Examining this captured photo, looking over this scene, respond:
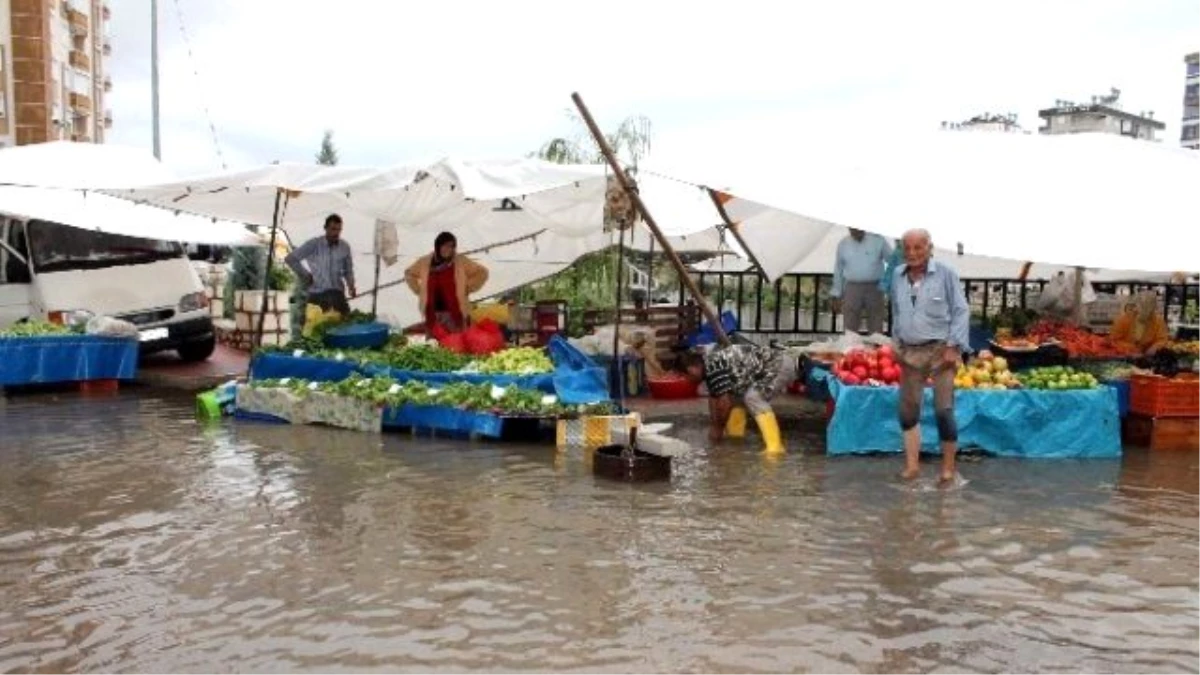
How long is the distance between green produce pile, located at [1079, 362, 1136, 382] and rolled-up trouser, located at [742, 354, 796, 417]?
3183mm

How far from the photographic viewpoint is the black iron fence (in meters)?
15.6

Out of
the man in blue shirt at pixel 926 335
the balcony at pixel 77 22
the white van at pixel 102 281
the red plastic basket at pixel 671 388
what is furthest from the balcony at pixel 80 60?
the man in blue shirt at pixel 926 335

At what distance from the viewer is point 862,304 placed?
12.8 metres

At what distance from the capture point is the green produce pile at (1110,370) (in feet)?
33.8

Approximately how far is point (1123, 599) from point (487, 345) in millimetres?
7280

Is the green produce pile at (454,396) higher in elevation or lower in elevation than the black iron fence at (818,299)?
lower

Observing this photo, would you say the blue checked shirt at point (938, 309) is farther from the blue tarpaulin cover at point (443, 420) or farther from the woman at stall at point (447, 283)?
the woman at stall at point (447, 283)

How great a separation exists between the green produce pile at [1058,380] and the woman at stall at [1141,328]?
1920 mm

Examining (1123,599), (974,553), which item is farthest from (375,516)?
(1123,599)

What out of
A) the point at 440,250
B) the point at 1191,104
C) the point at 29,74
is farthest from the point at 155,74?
the point at 1191,104

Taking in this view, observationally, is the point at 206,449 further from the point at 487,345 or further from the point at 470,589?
the point at 470,589

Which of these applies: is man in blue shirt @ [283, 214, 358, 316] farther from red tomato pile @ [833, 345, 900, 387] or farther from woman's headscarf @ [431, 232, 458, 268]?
red tomato pile @ [833, 345, 900, 387]

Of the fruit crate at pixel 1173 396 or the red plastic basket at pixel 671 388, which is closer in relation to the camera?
the fruit crate at pixel 1173 396

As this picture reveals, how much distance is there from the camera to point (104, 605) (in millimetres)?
5332
